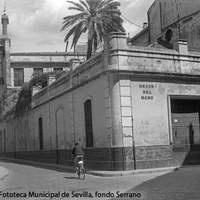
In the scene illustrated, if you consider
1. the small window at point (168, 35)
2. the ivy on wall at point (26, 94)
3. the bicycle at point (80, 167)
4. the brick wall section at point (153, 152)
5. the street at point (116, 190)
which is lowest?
the street at point (116, 190)

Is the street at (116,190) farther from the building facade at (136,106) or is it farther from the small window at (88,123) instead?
the small window at (88,123)

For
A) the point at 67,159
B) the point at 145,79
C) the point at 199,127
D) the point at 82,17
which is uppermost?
the point at 82,17

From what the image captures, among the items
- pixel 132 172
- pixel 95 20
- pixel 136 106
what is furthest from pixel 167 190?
pixel 95 20

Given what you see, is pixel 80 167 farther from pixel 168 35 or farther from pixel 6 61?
pixel 6 61

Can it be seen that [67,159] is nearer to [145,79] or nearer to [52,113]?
[52,113]

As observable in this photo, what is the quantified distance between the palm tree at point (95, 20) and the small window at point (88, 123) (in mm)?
10522

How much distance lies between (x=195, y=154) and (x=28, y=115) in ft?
63.5

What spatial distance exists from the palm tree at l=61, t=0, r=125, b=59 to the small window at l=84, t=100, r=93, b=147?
10.5m

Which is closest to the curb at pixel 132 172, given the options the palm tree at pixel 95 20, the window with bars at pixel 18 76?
the palm tree at pixel 95 20

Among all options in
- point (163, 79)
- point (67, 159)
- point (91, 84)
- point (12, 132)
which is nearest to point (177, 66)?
point (163, 79)

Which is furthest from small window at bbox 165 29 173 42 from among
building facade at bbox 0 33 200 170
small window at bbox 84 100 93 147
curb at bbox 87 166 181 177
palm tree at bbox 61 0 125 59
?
curb at bbox 87 166 181 177

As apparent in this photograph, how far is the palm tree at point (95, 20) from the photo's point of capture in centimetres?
3356

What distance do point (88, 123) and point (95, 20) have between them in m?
12.6

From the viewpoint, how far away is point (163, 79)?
71.4 feet
